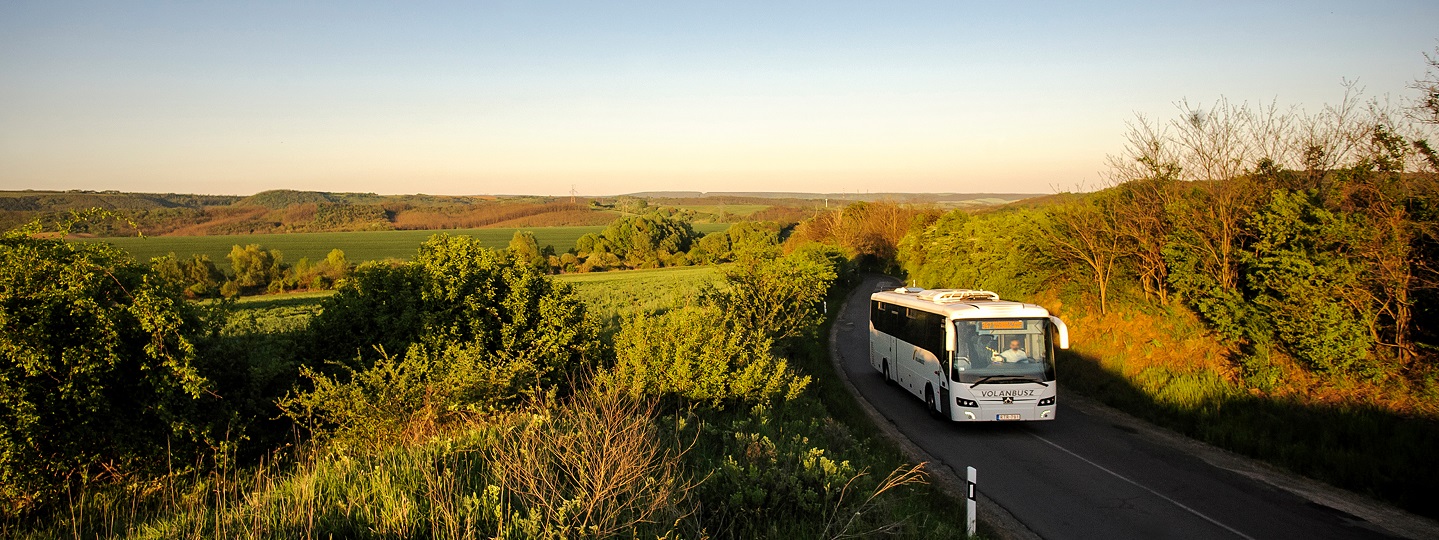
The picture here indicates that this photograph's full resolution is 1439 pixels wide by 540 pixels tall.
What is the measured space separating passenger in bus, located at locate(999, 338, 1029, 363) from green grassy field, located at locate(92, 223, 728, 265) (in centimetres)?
7504

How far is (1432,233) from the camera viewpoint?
13.3m

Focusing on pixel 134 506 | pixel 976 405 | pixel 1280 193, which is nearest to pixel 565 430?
pixel 134 506

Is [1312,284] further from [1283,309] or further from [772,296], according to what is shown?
[772,296]

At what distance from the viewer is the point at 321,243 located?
111 m

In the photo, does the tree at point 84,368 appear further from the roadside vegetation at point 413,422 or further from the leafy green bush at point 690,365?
the leafy green bush at point 690,365

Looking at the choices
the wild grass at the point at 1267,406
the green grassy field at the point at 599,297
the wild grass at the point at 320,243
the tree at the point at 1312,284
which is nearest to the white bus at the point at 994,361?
the wild grass at the point at 1267,406

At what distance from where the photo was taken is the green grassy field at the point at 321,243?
306 ft

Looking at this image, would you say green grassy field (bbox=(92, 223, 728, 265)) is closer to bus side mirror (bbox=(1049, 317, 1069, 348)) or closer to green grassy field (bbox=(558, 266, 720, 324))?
green grassy field (bbox=(558, 266, 720, 324))

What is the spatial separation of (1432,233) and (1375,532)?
712 cm

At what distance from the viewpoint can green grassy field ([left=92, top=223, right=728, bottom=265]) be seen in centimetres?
9319

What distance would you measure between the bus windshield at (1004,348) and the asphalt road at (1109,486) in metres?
1.31

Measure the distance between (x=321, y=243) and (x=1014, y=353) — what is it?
11555cm

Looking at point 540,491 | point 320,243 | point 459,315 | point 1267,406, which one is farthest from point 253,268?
point 1267,406

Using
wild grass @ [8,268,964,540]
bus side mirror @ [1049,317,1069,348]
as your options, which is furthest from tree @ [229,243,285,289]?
bus side mirror @ [1049,317,1069,348]
